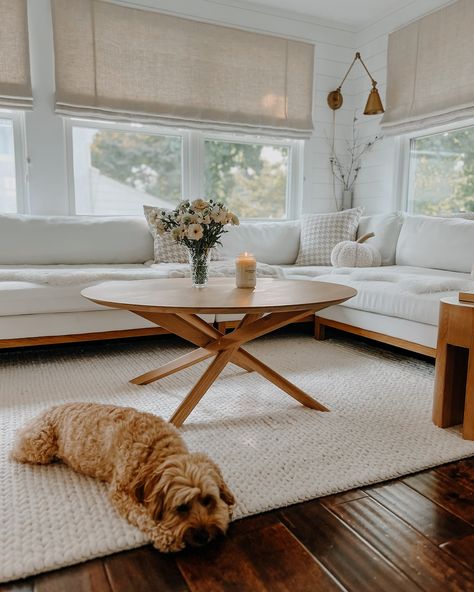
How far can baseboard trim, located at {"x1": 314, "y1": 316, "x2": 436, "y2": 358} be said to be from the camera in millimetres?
2426

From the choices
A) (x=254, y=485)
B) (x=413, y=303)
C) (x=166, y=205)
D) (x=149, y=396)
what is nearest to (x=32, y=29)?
(x=166, y=205)

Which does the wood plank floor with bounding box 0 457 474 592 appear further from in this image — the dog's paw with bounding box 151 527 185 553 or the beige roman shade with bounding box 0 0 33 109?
the beige roman shade with bounding box 0 0 33 109

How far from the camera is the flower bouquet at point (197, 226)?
78.8 inches

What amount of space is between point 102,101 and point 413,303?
268cm

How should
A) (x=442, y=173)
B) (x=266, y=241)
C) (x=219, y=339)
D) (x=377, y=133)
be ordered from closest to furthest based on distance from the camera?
(x=219, y=339) → (x=442, y=173) → (x=266, y=241) → (x=377, y=133)

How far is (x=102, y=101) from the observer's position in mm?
3607

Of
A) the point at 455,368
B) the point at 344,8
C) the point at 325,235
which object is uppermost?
the point at 344,8

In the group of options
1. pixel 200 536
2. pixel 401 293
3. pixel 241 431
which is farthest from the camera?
pixel 401 293

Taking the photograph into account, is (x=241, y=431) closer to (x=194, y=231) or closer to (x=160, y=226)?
(x=194, y=231)

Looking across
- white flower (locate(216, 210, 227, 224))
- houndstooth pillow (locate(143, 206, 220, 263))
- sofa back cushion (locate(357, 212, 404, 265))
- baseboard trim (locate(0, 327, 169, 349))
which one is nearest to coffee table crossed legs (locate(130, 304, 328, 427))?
white flower (locate(216, 210, 227, 224))

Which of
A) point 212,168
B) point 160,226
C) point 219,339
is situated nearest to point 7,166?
point 212,168

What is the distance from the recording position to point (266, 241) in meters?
3.93

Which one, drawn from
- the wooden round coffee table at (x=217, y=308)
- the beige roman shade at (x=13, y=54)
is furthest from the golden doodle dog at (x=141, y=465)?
the beige roman shade at (x=13, y=54)

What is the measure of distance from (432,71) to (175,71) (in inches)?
78.2
